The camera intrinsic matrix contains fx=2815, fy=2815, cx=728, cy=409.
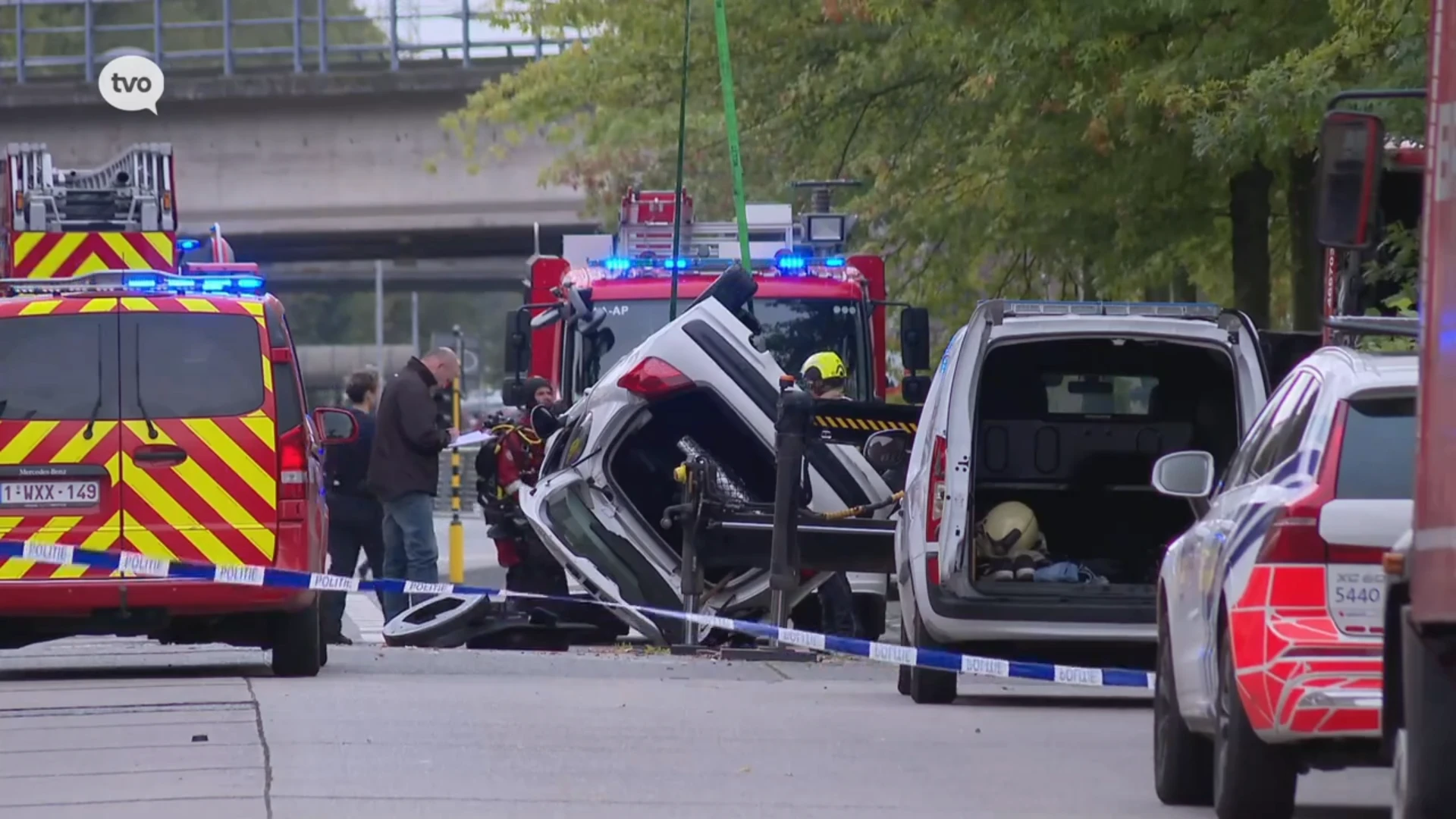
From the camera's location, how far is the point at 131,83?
119ft

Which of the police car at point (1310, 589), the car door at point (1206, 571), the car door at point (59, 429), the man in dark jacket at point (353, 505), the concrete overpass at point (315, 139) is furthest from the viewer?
the concrete overpass at point (315, 139)

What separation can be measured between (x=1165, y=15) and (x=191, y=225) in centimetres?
2459

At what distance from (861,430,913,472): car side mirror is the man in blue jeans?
4284 mm

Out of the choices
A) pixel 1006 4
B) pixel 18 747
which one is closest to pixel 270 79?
pixel 1006 4

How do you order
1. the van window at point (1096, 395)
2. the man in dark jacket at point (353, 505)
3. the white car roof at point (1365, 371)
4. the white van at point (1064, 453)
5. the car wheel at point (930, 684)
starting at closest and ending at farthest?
the white car roof at point (1365, 371) → the white van at point (1064, 453) → the car wheel at point (930, 684) → the van window at point (1096, 395) → the man in dark jacket at point (353, 505)

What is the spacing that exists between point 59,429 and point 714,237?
887 centimetres

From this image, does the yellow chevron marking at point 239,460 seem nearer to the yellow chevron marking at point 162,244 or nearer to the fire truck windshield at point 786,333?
the fire truck windshield at point 786,333

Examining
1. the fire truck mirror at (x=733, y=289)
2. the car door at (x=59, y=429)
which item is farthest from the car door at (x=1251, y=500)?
the fire truck mirror at (x=733, y=289)

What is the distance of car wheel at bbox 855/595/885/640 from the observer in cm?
1642

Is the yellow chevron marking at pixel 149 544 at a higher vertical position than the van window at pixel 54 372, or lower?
lower

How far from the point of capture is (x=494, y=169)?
39312 mm

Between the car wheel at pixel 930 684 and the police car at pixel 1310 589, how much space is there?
419cm

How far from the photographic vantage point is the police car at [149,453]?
12.9 metres

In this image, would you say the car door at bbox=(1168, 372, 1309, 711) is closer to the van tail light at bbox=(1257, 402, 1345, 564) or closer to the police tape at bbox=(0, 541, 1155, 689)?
the van tail light at bbox=(1257, 402, 1345, 564)
